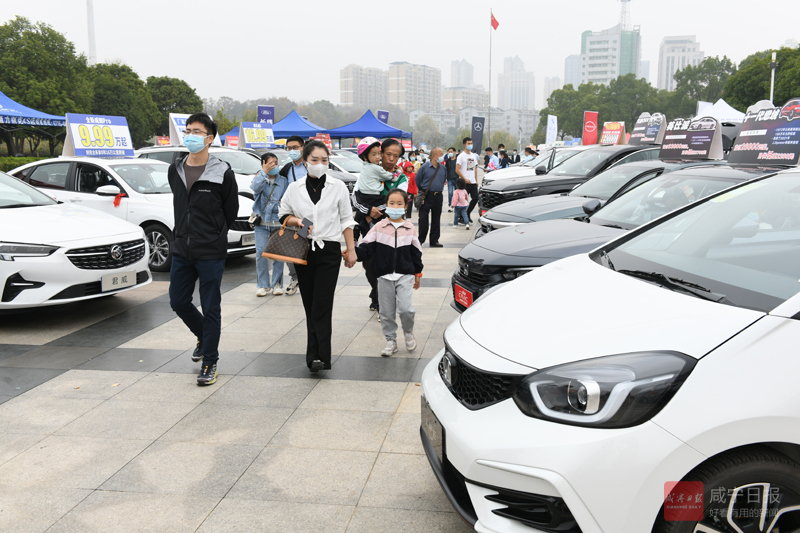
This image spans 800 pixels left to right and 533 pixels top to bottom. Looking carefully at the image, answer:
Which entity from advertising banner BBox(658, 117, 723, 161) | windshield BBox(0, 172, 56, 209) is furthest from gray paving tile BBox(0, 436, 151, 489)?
advertising banner BBox(658, 117, 723, 161)

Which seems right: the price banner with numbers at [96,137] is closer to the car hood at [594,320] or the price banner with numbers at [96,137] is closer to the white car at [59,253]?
the white car at [59,253]

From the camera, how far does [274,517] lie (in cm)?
288

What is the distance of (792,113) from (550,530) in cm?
696

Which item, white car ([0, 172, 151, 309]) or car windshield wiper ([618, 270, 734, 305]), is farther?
white car ([0, 172, 151, 309])

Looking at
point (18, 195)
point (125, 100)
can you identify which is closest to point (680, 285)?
point (18, 195)

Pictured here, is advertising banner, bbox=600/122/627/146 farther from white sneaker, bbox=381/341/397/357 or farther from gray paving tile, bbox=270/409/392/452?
gray paving tile, bbox=270/409/392/452

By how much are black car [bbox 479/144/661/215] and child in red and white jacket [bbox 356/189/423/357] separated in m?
5.00

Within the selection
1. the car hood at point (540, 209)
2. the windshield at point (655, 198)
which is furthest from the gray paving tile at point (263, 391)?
the car hood at point (540, 209)

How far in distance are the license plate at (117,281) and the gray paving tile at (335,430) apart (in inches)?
126

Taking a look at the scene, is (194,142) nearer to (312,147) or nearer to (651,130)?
(312,147)

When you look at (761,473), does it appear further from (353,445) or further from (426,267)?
(426,267)

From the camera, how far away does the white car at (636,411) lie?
1888 mm

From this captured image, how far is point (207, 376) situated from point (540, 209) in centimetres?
402

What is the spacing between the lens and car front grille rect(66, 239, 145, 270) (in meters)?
6.04
